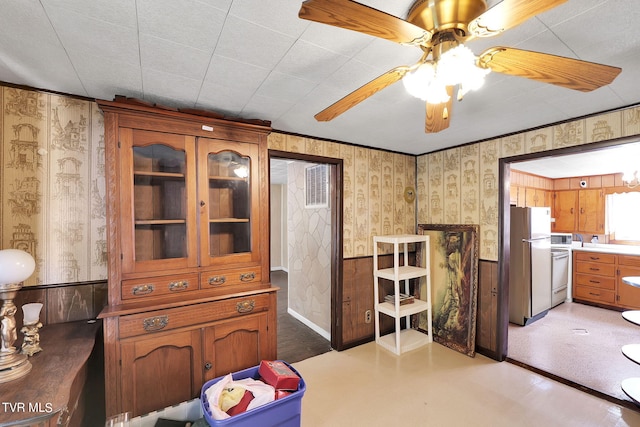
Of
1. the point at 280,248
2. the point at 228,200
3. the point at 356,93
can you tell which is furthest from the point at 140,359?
the point at 280,248

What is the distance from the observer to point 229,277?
207 cm

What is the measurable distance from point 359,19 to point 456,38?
1.32 ft

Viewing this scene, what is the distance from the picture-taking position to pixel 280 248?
7410 mm

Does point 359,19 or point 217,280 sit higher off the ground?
point 359,19

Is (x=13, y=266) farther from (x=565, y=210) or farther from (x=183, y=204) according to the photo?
(x=565, y=210)

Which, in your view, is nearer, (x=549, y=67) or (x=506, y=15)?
(x=506, y=15)

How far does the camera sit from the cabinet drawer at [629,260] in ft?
12.8

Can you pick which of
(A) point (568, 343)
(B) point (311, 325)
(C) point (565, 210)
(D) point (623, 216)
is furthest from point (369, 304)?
(D) point (623, 216)

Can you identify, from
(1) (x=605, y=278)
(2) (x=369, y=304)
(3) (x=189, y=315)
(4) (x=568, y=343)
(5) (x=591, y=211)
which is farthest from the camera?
(5) (x=591, y=211)

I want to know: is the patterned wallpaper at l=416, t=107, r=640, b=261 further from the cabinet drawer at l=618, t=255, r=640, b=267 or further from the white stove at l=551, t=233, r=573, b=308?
the cabinet drawer at l=618, t=255, r=640, b=267

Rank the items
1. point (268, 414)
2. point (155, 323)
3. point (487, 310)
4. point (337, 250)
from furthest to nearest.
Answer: point (337, 250) < point (487, 310) < point (155, 323) < point (268, 414)

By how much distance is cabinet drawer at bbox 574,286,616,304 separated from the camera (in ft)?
13.6

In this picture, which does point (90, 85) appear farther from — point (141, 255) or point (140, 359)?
point (140, 359)

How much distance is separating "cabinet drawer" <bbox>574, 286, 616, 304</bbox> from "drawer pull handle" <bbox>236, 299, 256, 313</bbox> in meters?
5.29
